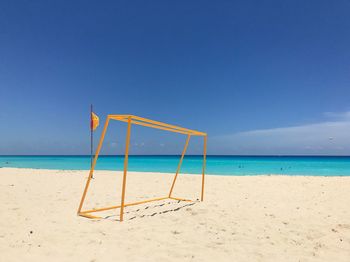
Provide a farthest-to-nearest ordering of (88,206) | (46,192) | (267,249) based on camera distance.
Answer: (46,192), (88,206), (267,249)

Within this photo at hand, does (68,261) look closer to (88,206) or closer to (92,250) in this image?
(92,250)

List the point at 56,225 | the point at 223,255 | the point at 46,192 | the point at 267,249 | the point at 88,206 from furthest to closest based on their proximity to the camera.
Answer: the point at 46,192 < the point at 88,206 < the point at 56,225 < the point at 267,249 < the point at 223,255

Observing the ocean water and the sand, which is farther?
the ocean water

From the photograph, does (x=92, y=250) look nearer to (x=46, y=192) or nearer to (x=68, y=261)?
(x=68, y=261)

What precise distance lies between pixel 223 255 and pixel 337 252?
5.67ft

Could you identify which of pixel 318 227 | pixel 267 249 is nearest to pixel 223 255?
pixel 267 249

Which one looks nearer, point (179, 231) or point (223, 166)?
point (179, 231)

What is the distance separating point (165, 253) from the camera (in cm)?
346

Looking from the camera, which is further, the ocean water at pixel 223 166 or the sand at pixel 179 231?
the ocean water at pixel 223 166

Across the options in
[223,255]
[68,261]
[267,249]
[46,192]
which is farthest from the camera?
[46,192]

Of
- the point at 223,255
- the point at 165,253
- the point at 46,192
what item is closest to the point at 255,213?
the point at 223,255

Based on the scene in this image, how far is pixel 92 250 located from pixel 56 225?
59.4 inches

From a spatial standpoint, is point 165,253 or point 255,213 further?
point 255,213

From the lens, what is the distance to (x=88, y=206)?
643 cm
